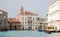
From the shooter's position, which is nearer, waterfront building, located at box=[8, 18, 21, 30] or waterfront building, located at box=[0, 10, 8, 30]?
waterfront building, located at box=[0, 10, 8, 30]

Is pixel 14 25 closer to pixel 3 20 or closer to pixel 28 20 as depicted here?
pixel 28 20

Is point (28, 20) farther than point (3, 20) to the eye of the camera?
Yes

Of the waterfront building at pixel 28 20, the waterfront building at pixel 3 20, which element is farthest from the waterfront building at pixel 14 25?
the waterfront building at pixel 3 20

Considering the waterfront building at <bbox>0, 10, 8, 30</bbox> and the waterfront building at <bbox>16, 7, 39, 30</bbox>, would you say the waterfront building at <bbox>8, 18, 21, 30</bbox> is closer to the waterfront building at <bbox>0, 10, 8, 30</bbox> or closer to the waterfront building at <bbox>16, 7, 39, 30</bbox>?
the waterfront building at <bbox>16, 7, 39, 30</bbox>

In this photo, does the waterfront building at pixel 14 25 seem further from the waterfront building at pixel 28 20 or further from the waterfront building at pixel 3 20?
the waterfront building at pixel 3 20

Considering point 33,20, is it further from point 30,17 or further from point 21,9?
point 21,9

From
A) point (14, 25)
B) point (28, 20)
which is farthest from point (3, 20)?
point (28, 20)

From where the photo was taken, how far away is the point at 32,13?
92.2m

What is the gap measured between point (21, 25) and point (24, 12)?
7250 mm

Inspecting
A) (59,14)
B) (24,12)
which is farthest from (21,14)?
(59,14)

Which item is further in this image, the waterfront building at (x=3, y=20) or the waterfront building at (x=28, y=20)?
the waterfront building at (x=28, y=20)

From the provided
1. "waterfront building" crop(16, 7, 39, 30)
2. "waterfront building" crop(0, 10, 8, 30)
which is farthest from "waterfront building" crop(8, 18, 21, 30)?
"waterfront building" crop(0, 10, 8, 30)

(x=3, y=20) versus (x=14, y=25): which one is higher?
(x=3, y=20)

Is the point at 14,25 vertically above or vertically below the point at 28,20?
below
